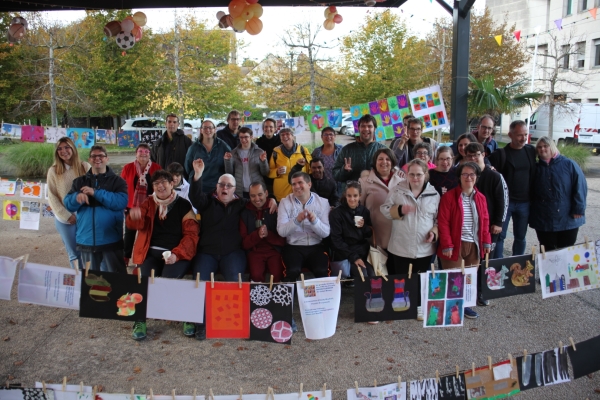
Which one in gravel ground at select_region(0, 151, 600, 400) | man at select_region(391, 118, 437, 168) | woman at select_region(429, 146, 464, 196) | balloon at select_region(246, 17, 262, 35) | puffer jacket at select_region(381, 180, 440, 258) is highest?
balloon at select_region(246, 17, 262, 35)

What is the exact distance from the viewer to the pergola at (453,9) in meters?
6.40

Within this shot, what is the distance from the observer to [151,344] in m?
4.11

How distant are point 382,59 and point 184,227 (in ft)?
39.5

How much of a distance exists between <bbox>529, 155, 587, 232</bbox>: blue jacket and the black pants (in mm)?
92

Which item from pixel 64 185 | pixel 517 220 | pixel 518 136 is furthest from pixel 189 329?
pixel 518 136

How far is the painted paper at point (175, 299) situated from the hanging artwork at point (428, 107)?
6.02 meters

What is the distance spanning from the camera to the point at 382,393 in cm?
251

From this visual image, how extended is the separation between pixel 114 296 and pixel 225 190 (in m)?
1.59

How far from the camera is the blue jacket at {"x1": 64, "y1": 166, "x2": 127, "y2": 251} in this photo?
4527 mm

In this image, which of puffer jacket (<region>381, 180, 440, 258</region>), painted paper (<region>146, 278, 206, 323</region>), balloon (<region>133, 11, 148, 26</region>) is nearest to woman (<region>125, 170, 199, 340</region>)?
painted paper (<region>146, 278, 206, 323</region>)

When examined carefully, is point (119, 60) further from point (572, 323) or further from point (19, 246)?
point (572, 323)

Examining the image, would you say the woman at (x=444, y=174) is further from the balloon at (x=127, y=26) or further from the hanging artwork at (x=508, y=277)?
the balloon at (x=127, y=26)

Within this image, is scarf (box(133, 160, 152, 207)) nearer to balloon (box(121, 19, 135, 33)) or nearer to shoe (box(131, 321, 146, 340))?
shoe (box(131, 321, 146, 340))

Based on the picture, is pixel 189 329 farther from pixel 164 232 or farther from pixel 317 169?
pixel 317 169
